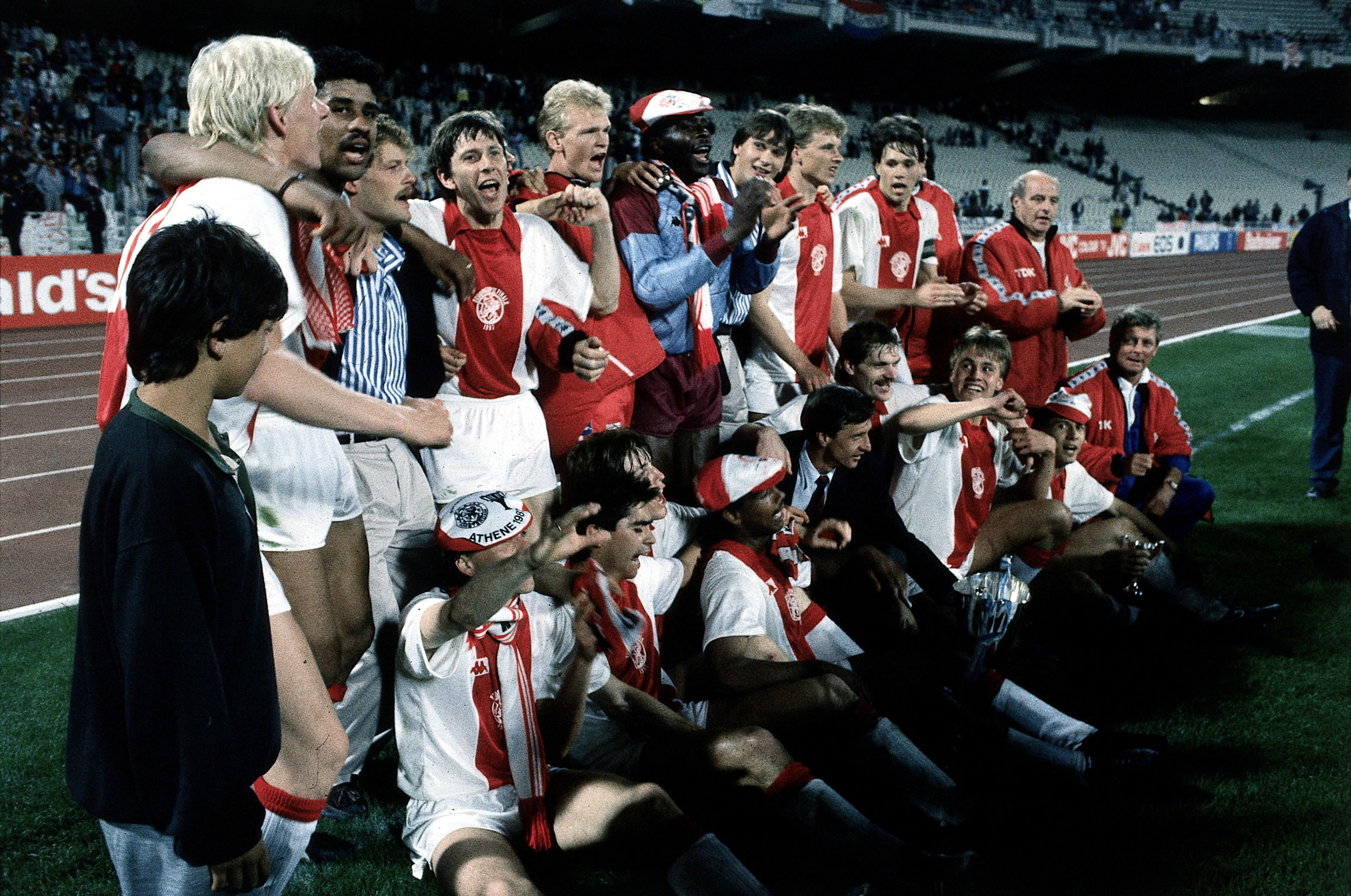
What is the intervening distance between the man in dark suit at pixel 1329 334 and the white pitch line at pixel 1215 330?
495cm

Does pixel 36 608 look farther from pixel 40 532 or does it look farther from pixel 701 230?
pixel 701 230

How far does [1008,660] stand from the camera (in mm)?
4332

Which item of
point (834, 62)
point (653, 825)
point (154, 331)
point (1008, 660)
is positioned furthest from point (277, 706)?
point (834, 62)

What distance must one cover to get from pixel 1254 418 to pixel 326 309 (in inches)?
352

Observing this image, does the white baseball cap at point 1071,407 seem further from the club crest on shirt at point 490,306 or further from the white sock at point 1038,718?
the club crest on shirt at point 490,306

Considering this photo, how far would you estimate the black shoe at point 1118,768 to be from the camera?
130 inches

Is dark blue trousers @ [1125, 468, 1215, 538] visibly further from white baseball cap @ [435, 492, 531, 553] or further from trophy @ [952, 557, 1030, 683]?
white baseball cap @ [435, 492, 531, 553]

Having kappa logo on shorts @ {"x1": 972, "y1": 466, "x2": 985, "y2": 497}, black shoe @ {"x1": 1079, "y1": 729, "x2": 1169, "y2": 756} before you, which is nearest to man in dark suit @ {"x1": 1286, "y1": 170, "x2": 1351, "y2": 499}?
kappa logo on shorts @ {"x1": 972, "y1": 466, "x2": 985, "y2": 497}

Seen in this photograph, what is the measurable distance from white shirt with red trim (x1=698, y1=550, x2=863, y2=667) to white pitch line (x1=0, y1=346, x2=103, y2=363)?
36.8ft

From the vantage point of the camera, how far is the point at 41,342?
12.9 metres

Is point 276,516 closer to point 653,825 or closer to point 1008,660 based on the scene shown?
point 653,825

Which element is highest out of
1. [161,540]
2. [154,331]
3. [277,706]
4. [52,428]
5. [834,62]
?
[834,62]

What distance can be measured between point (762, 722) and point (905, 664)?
75 cm

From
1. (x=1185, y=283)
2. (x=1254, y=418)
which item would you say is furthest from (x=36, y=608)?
(x=1185, y=283)
